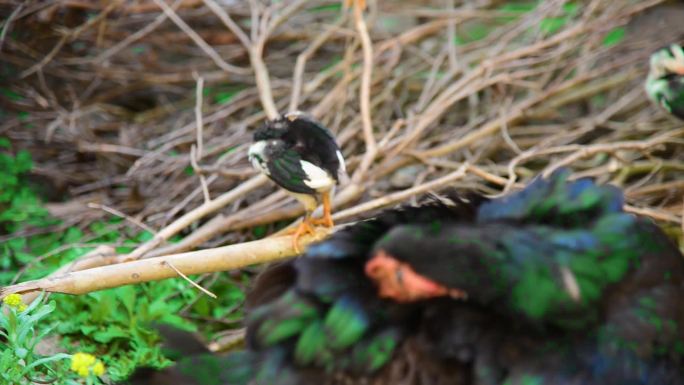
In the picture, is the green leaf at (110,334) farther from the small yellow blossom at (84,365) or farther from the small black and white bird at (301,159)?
the small yellow blossom at (84,365)

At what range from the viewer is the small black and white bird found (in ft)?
11.6

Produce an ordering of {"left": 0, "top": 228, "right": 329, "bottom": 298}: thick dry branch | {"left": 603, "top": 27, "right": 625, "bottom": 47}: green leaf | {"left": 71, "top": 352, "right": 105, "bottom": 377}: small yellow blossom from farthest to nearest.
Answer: {"left": 603, "top": 27, "right": 625, "bottom": 47}: green leaf → {"left": 0, "top": 228, "right": 329, "bottom": 298}: thick dry branch → {"left": 71, "top": 352, "right": 105, "bottom": 377}: small yellow blossom

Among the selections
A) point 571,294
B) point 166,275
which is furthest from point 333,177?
point 571,294

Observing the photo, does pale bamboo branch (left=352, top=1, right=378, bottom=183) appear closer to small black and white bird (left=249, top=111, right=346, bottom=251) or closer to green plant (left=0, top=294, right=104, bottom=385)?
small black and white bird (left=249, top=111, right=346, bottom=251)

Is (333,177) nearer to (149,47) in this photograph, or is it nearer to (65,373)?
(65,373)

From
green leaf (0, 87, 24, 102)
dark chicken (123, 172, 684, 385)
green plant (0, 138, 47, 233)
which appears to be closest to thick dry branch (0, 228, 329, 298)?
dark chicken (123, 172, 684, 385)

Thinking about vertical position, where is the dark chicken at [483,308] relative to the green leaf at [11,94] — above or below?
below

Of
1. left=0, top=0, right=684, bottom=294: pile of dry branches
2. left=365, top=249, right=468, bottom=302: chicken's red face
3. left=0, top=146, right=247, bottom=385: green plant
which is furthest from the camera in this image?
left=0, top=0, right=684, bottom=294: pile of dry branches

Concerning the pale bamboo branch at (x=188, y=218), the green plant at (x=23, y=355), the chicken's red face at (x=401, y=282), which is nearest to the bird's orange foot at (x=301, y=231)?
the pale bamboo branch at (x=188, y=218)

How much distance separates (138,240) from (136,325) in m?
0.70

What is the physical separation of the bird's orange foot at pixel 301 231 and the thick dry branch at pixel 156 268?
0.03m

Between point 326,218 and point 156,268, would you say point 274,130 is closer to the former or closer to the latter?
point 326,218

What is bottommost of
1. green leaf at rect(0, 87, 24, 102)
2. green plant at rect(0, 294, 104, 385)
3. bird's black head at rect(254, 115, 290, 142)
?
green plant at rect(0, 294, 104, 385)

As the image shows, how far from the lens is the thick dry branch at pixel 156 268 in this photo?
297cm
